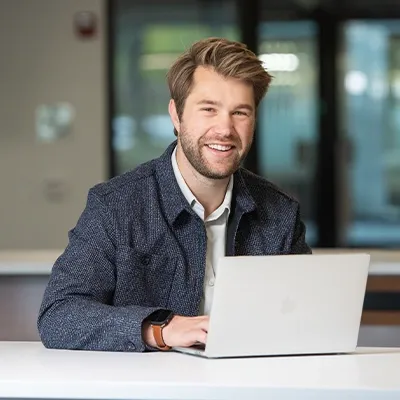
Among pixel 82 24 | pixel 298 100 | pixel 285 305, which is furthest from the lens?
pixel 298 100

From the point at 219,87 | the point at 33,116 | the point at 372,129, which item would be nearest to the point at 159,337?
the point at 219,87

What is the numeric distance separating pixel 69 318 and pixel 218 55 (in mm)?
721

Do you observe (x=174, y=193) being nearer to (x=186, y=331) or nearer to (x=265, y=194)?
(x=265, y=194)

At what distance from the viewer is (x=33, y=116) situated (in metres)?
7.32

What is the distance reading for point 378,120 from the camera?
8055 mm

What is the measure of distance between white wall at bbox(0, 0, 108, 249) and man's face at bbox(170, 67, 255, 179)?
451cm

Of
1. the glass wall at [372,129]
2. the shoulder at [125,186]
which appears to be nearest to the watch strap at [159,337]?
the shoulder at [125,186]

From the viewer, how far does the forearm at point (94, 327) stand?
8.30 feet

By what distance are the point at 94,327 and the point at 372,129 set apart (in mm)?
5704

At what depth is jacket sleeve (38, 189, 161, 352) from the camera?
254cm

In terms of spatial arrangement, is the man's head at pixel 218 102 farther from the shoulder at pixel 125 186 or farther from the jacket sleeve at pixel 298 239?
the jacket sleeve at pixel 298 239

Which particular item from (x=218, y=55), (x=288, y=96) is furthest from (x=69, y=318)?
(x=288, y=96)

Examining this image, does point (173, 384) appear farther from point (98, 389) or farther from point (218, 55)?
point (218, 55)

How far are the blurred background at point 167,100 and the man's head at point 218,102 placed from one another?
14.7 feet
